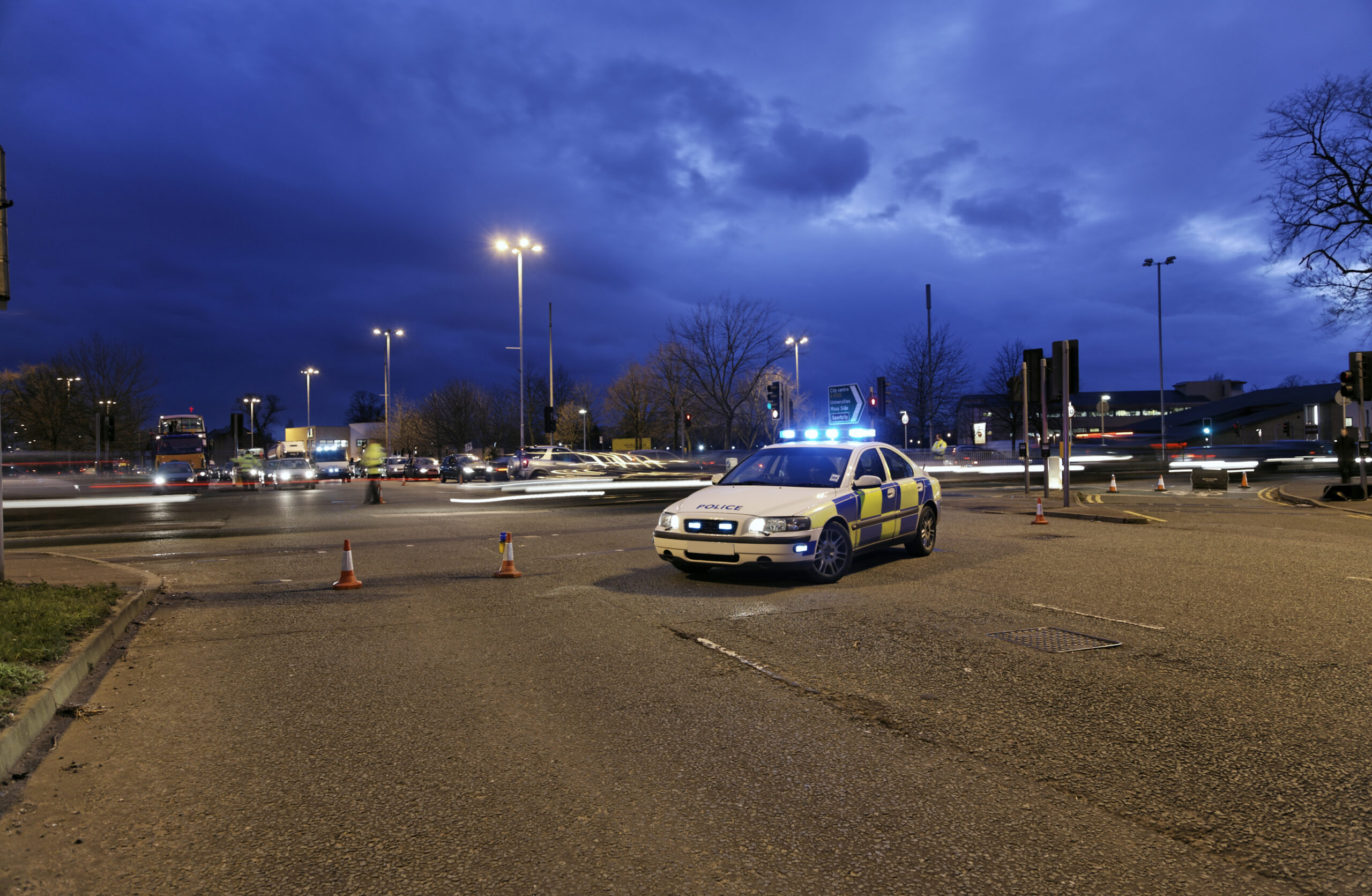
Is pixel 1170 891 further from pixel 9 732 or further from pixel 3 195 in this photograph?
pixel 3 195

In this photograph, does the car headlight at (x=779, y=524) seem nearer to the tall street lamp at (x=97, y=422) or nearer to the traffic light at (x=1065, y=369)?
the traffic light at (x=1065, y=369)

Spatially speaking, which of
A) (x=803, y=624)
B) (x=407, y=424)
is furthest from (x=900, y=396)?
(x=803, y=624)

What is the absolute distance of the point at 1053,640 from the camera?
6910 millimetres

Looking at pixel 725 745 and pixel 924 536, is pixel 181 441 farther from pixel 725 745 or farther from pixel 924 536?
pixel 725 745

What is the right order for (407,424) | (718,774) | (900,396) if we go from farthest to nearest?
(407,424)
(900,396)
(718,774)

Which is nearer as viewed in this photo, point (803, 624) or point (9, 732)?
point (9, 732)

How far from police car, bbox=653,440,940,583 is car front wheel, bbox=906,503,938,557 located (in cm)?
1

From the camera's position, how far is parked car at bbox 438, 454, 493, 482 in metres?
43.3

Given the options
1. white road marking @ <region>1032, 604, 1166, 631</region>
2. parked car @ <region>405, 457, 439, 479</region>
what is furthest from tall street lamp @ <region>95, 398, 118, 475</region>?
white road marking @ <region>1032, 604, 1166, 631</region>

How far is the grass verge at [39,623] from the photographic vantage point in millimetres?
5402

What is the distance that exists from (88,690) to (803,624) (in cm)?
526

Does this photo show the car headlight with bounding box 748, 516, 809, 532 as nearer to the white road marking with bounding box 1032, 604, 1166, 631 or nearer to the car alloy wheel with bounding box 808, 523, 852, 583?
the car alloy wheel with bounding box 808, 523, 852, 583

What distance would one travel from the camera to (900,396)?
70.1m

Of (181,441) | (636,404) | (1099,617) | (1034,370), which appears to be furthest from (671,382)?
(1099,617)
